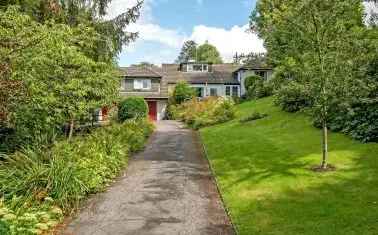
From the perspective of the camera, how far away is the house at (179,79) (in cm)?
5488

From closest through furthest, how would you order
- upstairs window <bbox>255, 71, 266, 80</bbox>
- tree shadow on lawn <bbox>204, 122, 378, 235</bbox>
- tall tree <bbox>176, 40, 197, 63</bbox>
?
tree shadow on lawn <bbox>204, 122, 378, 235</bbox> → upstairs window <bbox>255, 71, 266, 80</bbox> → tall tree <bbox>176, 40, 197, 63</bbox>

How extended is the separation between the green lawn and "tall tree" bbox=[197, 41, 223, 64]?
304ft

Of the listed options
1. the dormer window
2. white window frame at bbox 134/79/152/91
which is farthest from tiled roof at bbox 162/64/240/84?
white window frame at bbox 134/79/152/91

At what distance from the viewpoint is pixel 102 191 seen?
13.8m

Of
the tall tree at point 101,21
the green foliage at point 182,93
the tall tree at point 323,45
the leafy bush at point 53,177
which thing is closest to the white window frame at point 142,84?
the green foliage at point 182,93

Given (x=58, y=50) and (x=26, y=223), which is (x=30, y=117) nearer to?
(x=58, y=50)

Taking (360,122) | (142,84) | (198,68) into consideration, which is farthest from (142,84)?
(360,122)

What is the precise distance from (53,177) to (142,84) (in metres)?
43.6

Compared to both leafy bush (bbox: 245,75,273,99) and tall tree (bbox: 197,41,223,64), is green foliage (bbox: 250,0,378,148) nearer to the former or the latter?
leafy bush (bbox: 245,75,273,99)

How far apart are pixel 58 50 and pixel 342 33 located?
9.26 meters

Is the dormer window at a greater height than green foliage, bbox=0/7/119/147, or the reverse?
the dormer window

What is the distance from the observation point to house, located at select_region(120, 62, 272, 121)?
Result: 180 feet

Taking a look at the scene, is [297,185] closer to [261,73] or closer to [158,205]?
[158,205]

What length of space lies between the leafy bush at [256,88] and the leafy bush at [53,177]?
93.2 feet
